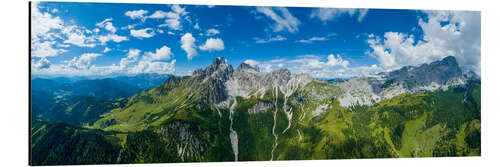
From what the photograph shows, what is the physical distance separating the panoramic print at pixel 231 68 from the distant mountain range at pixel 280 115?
315mm

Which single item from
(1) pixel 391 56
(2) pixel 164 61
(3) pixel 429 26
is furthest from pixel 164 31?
(3) pixel 429 26

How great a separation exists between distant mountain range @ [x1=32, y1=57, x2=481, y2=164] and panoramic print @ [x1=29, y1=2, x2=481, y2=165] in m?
0.32

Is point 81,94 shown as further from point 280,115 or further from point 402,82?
point 402,82

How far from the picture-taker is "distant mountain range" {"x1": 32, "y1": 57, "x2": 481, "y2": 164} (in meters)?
35.7

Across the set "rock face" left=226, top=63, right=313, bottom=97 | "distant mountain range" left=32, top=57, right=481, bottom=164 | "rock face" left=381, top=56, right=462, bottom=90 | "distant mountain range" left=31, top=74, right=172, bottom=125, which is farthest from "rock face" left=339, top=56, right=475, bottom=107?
"distant mountain range" left=31, top=74, right=172, bottom=125

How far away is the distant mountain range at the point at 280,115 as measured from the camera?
35688 mm

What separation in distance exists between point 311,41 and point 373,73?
1427cm

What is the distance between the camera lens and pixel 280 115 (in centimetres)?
5359

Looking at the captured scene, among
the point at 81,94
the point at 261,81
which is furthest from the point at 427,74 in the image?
the point at 81,94

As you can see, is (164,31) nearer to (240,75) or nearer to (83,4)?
(83,4)

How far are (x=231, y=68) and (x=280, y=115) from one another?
2039 cm

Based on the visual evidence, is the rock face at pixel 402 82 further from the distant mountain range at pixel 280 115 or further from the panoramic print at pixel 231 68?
the panoramic print at pixel 231 68

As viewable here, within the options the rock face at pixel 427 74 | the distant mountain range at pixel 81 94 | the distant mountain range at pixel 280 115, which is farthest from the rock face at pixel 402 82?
the distant mountain range at pixel 81 94

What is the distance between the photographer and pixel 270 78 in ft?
150
